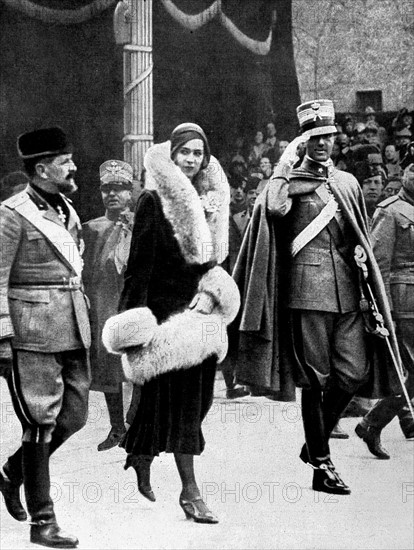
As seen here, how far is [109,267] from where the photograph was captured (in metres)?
5.98

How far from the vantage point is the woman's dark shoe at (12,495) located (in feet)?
17.8

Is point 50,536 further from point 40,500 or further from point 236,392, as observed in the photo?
point 236,392

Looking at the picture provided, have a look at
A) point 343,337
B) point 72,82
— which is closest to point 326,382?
point 343,337

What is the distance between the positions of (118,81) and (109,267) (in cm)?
104

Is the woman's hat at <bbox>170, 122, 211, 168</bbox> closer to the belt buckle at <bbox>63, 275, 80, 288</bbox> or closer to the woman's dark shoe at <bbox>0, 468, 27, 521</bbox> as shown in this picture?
the belt buckle at <bbox>63, 275, 80, 288</bbox>

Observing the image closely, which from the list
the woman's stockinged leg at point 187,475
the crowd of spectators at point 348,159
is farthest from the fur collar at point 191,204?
the woman's stockinged leg at point 187,475

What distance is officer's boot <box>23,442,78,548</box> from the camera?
522 centimetres

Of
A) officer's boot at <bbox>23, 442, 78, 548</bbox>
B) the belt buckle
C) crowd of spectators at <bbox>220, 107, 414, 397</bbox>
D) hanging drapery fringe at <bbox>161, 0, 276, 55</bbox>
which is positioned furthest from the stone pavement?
hanging drapery fringe at <bbox>161, 0, 276, 55</bbox>

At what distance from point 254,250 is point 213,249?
0.39 meters

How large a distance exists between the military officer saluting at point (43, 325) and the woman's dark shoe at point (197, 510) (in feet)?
2.21

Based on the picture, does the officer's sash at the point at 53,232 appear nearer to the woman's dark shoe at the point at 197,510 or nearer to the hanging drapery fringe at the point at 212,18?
the woman's dark shoe at the point at 197,510

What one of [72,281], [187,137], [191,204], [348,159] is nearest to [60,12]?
[187,137]

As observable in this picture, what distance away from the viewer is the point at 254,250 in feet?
19.2

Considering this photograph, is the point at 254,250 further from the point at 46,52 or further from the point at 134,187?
the point at 46,52
